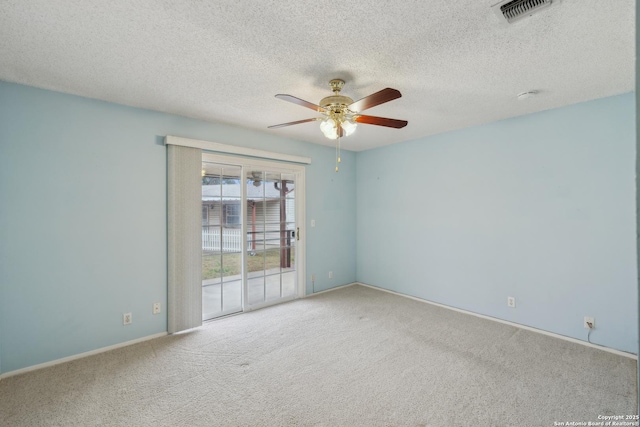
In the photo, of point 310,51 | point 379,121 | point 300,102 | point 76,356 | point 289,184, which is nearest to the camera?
point 310,51

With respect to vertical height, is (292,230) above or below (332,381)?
above

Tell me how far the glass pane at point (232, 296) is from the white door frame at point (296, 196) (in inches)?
3.0

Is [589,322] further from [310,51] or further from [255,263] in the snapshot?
[255,263]

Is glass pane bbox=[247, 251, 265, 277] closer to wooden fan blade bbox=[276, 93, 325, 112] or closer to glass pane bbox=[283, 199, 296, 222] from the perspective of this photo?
glass pane bbox=[283, 199, 296, 222]

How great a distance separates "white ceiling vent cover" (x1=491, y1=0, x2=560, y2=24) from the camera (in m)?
1.49

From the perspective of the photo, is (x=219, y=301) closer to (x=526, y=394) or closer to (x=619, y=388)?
(x=526, y=394)

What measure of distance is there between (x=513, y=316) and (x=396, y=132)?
2724 mm

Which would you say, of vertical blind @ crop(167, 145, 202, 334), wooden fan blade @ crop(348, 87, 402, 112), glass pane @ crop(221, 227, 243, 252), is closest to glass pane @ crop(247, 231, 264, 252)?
glass pane @ crop(221, 227, 243, 252)

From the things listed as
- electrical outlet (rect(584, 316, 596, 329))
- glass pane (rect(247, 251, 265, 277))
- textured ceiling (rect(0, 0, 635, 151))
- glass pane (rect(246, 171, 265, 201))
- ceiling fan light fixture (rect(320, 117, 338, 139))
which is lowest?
electrical outlet (rect(584, 316, 596, 329))

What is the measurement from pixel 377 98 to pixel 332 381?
2217mm

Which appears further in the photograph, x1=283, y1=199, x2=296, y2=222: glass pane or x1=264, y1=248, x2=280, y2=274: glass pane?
x1=283, y1=199, x2=296, y2=222: glass pane

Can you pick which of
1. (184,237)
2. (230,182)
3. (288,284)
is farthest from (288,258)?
(184,237)

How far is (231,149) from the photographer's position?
3.63m

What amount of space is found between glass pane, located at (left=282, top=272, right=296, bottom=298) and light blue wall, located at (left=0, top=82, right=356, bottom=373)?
1687mm
